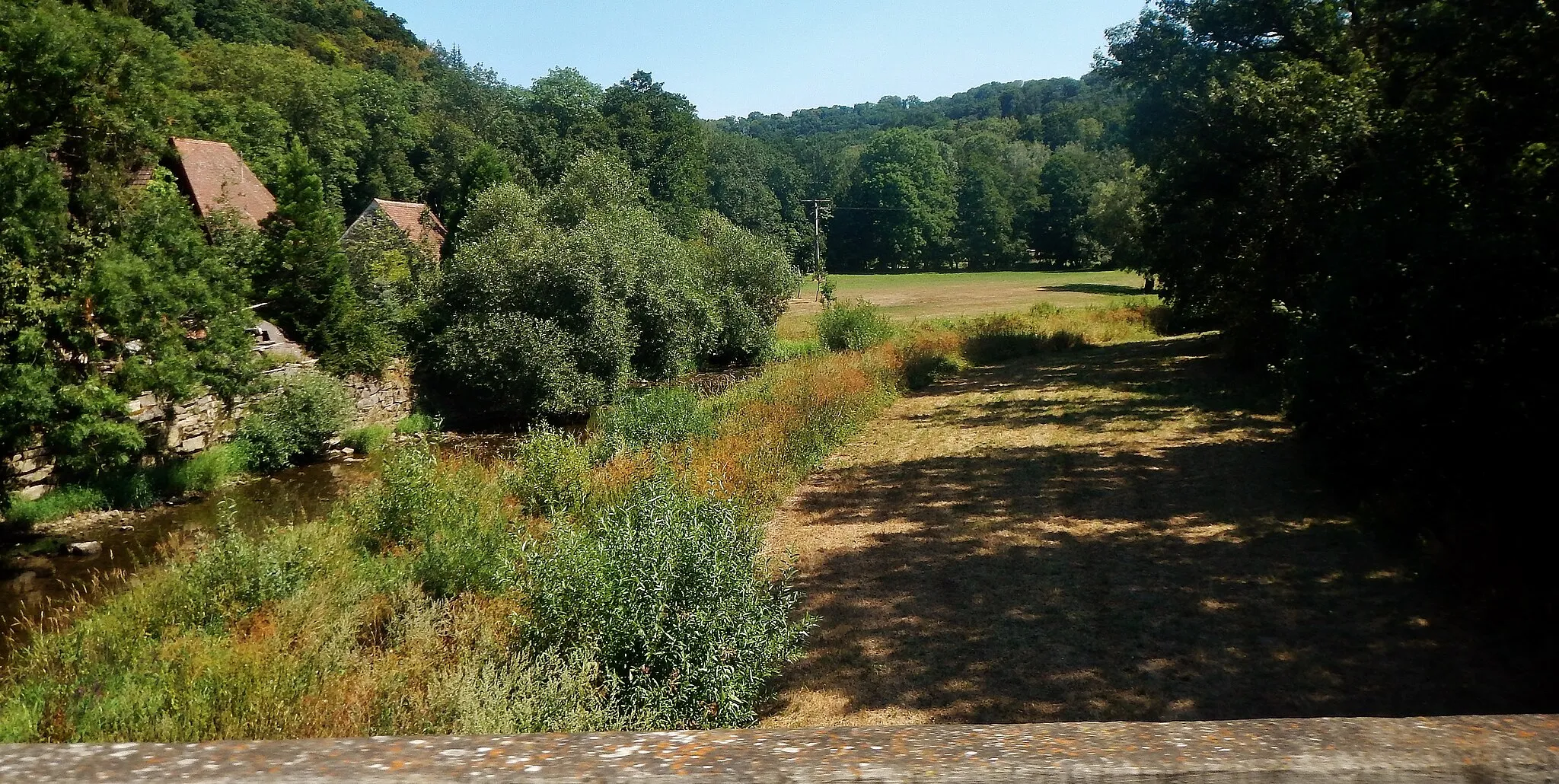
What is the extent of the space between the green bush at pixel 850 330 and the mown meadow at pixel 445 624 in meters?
17.5

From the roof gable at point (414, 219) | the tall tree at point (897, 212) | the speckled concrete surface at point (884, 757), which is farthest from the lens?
the tall tree at point (897, 212)

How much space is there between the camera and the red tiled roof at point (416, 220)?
118 ft

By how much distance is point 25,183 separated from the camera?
14.5m

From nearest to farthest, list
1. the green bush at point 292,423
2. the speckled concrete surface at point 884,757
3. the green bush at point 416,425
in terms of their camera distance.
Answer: the speckled concrete surface at point 884,757 → the green bush at point 292,423 → the green bush at point 416,425

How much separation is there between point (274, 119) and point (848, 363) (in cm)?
2904

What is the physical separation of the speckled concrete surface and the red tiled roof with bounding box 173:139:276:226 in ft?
89.4

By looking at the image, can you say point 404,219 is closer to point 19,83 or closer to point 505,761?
point 19,83

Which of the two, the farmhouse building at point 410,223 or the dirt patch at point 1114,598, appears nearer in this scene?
the dirt patch at point 1114,598

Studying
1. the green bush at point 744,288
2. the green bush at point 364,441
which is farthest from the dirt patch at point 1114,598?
the green bush at point 744,288

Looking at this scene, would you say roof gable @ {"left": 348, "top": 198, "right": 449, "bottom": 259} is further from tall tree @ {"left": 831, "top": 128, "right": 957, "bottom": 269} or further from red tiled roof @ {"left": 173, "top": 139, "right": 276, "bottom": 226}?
tall tree @ {"left": 831, "top": 128, "right": 957, "bottom": 269}

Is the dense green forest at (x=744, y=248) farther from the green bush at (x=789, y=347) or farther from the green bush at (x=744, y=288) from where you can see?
the green bush at (x=789, y=347)

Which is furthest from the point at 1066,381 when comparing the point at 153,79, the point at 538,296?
the point at 153,79


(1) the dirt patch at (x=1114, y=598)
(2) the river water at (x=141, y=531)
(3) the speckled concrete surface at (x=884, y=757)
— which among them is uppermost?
(3) the speckled concrete surface at (x=884, y=757)

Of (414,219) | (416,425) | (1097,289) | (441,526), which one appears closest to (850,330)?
(416,425)
